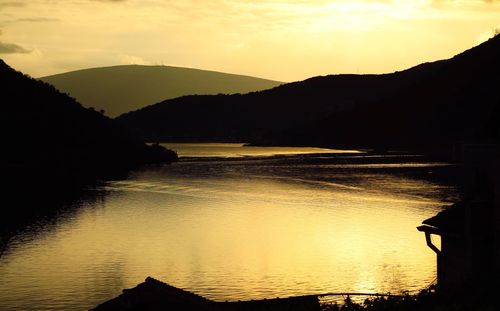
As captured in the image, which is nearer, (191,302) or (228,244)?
(191,302)

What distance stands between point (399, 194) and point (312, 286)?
223 feet

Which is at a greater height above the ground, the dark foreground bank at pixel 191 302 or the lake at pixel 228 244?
the dark foreground bank at pixel 191 302

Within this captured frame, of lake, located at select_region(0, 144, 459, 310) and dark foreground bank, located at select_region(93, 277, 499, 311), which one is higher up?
dark foreground bank, located at select_region(93, 277, 499, 311)

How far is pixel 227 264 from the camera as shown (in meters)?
56.5

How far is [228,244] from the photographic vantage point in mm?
67500

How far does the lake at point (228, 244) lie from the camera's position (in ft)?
159

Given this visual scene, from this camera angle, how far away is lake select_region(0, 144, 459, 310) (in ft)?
159

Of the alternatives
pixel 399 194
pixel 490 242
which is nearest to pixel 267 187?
pixel 399 194

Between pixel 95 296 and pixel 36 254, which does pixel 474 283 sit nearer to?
pixel 95 296

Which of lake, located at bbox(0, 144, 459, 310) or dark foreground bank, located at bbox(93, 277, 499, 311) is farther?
lake, located at bbox(0, 144, 459, 310)

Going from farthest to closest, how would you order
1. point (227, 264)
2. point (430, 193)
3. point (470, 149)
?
point (430, 193), point (227, 264), point (470, 149)

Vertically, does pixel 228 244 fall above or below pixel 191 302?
below

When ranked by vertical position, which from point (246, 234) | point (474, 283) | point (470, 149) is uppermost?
point (470, 149)

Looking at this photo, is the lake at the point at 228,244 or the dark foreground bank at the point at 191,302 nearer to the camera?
the dark foreground bank at the point at 191,302
